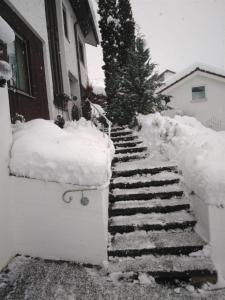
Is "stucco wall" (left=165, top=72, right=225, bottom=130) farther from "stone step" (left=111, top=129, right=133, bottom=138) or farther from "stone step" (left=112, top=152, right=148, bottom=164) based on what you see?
"stone step" (left=112, top=152, right=148, bottom=164)

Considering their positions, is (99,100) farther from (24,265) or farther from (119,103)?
(24,265)

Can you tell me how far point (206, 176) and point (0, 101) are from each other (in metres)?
2.93

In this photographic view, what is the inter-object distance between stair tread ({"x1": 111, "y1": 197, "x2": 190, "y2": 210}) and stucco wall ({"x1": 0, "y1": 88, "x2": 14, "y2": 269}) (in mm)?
1811

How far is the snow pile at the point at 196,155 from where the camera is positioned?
3.97 metres

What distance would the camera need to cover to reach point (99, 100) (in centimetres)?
1457

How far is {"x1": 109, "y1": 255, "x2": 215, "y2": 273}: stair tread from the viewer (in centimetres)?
374

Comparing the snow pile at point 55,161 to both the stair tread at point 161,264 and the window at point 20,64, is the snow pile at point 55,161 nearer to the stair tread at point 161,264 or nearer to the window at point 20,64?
the stair tread at point 161,264

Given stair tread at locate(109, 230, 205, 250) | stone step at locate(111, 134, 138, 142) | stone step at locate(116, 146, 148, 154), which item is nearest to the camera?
stair tread at locate(109, 230, 205, 250)

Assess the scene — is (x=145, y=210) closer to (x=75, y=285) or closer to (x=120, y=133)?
Answer: (x=75, y=285)

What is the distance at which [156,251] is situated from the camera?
4078 millimetres

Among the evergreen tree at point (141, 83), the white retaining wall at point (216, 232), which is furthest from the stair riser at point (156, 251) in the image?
the evergreen tree at point (141, 83)

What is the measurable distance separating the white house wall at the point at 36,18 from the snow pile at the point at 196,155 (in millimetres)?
3200

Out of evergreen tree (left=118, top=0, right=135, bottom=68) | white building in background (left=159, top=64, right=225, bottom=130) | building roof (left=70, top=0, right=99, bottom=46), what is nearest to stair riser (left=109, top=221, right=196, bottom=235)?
building roof (left=70, top=0, right=99, bottom=46)

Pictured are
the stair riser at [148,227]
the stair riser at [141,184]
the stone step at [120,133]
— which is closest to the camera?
the stair riser at [148,227]
